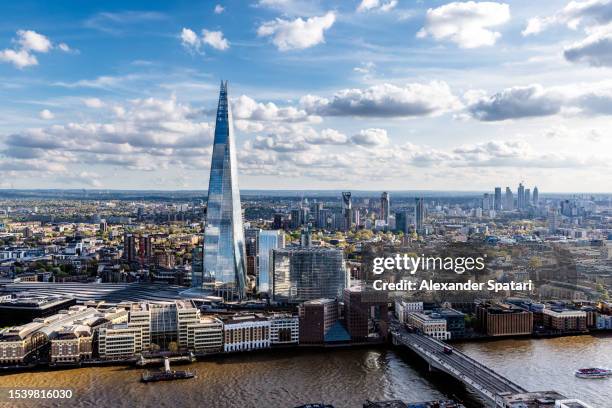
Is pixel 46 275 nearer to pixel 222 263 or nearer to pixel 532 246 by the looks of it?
pixel 222 263

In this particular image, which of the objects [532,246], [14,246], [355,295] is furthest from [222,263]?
[14,246]

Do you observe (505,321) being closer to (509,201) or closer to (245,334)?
(245,334)

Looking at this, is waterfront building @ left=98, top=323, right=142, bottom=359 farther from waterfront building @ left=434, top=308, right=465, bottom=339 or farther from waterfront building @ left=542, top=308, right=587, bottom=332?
waterfront building @ left=542, top=308, right=587, bottom=332

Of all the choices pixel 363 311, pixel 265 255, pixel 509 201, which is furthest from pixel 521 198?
pixel 363 311

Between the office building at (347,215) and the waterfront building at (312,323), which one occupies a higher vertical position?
the office building at (347,215)

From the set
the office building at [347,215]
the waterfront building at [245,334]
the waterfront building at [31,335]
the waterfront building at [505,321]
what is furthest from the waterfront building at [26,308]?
the office building at [347,215]

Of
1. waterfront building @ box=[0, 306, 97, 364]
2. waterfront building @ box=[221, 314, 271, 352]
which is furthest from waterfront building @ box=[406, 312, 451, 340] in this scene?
waterfront building @ box=[0, 306, 97, 364]

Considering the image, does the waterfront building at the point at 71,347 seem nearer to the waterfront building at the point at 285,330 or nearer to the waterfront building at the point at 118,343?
the waterfront building at the point at 118,343
